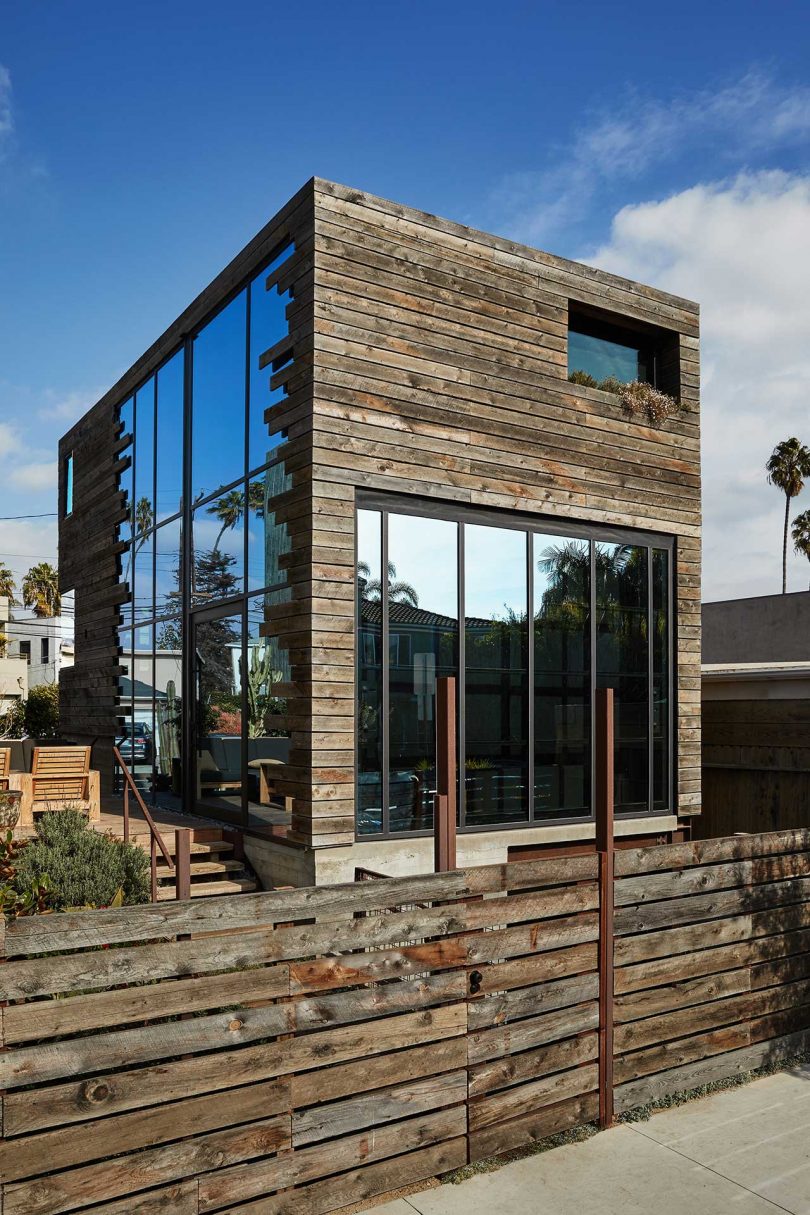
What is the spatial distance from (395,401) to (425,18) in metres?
4.91

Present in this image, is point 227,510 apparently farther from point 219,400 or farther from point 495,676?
point 495,676

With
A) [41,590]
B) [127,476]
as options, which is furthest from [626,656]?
[41,590]

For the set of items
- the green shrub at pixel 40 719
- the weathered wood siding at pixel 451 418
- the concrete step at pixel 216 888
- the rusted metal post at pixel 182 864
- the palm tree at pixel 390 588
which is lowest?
the concrete step at pixel 216 888

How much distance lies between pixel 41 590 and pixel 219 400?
42.2 metres

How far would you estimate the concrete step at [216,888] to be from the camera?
8.35 metres

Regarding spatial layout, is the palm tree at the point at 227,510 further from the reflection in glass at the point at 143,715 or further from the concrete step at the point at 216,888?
the concrete step at the point at 216,888

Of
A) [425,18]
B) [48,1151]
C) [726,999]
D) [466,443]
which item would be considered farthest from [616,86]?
[48,1151]

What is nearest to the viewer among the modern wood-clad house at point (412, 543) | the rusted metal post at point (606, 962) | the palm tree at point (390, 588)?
the rusted metal post at point (606, 962)

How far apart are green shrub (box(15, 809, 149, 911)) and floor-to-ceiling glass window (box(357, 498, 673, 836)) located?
6.28 ft

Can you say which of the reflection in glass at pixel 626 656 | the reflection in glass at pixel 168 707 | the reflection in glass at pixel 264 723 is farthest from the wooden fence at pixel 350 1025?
the reflection in glass at pixel 168 707

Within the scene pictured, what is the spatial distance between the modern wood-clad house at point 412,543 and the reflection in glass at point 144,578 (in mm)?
544

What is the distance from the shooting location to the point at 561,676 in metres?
9.55

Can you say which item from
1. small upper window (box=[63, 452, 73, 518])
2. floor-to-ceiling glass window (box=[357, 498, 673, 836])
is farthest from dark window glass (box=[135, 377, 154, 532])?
floor-to-ceiling glass window (box=[357, 498, 673, 836])

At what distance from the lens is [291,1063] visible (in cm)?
407
